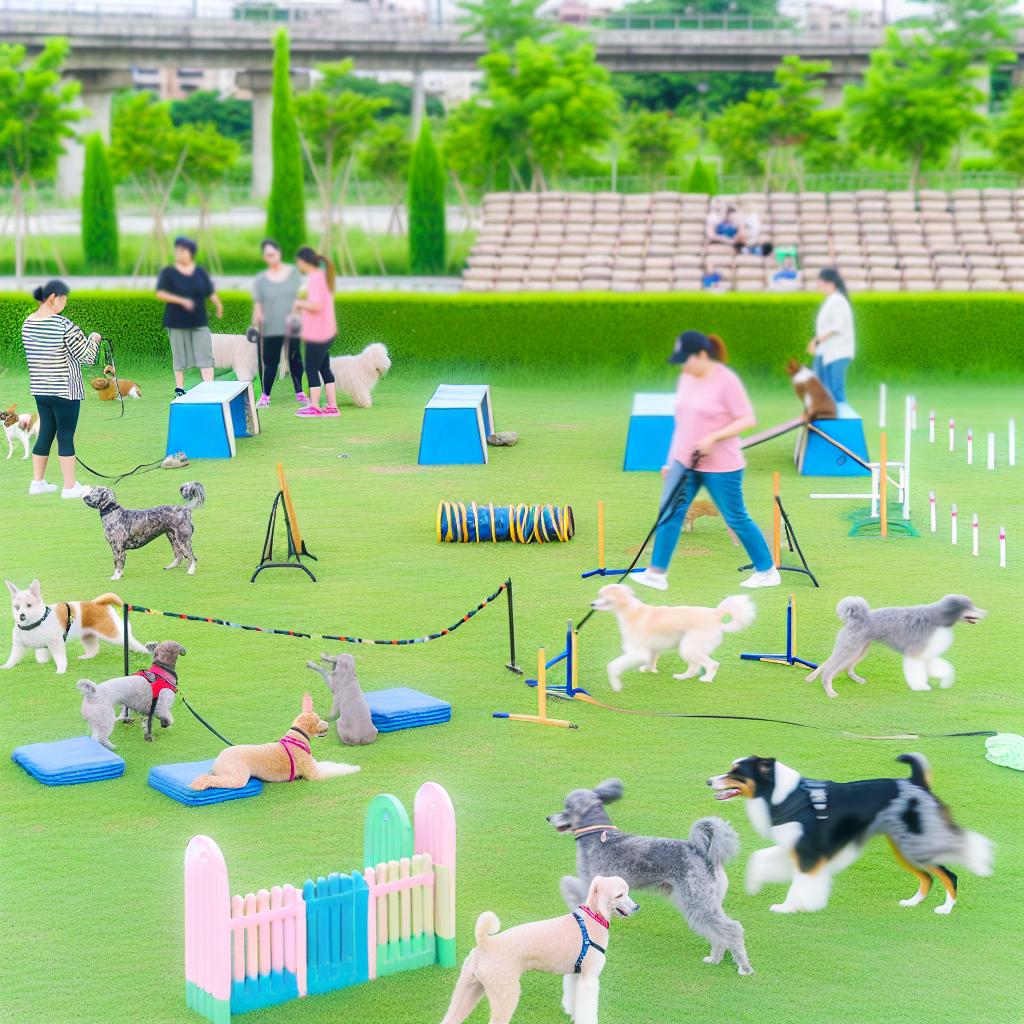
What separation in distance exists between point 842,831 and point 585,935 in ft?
4.71

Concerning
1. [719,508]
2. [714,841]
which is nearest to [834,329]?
[719,508]

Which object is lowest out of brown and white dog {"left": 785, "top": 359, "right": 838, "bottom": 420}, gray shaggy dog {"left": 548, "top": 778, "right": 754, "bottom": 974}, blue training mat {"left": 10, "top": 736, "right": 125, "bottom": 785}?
blue training mat {"left": 10, "top": 736, "right": 125, "bottom": 785}

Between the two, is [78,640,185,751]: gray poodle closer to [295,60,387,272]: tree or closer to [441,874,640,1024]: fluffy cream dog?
[441,874,640,1024]: fluffy cream dog

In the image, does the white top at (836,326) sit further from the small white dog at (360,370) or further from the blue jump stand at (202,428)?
the blue jump stand at (202,428)

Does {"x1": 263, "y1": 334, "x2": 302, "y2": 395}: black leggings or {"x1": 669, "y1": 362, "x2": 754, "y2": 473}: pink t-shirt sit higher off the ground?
{"x1": 669, "y1": 362, "x2": 754, "y2": 473}: pink t-shirt

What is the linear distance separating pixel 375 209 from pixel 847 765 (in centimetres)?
4840

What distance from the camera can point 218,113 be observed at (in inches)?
3034

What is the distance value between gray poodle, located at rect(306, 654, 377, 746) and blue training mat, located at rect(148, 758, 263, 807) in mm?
689

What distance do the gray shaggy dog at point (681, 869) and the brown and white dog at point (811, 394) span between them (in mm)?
6912

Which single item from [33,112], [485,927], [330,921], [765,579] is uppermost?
[33,112]

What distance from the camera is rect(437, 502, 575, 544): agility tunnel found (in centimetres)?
1269

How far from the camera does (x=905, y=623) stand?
895 centimetres

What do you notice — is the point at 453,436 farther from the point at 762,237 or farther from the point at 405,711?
the point at 762,237

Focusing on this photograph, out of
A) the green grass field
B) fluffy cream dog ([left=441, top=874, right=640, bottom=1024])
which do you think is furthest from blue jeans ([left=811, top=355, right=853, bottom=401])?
fluffy cream dog ([left=441, top=874, right=640, bottom=1024])
